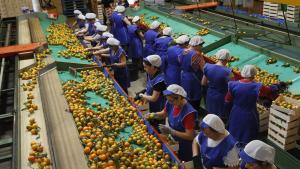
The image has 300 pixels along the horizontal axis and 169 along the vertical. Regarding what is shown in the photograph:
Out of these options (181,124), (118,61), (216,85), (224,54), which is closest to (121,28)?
(118,61)

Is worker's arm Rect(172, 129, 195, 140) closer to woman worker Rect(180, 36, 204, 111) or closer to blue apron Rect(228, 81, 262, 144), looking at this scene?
blue apron Rect(228, 81, 262, 144)

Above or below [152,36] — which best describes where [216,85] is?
below

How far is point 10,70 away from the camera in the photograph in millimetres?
6648

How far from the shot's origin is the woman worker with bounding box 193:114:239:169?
3.04m

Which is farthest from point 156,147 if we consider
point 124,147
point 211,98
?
point 211,98

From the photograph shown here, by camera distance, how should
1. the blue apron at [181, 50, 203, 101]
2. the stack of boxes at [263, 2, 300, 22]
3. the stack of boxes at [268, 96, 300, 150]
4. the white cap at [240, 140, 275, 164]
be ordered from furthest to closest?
the stack of boxes at [263, 2, 300, 22] < the blue apron at [181, 50, 203, 101] < the stack of boxes at [268, 96, 300, 150] < the white cap at [240, 140, 275, 164]

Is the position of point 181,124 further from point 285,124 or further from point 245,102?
point 285,124

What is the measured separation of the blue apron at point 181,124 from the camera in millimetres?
3696

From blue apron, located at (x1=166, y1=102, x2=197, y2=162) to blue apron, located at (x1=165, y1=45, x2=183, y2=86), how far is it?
2379 mm

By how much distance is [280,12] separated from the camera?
913 cm

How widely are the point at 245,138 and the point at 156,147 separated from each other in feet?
6.03

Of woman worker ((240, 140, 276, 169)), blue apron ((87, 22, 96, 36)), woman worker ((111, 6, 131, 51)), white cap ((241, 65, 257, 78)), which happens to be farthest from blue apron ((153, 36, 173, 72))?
woman worker ((240, 140, 276, 169))

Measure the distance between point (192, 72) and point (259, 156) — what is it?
11.1ft

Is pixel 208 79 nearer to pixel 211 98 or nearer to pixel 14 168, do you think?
pixel 211 98
